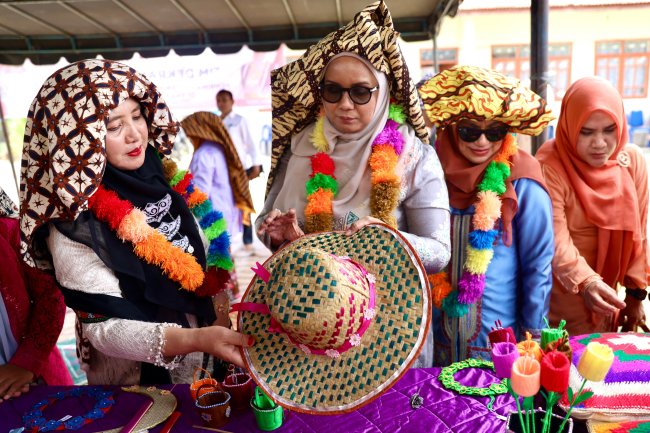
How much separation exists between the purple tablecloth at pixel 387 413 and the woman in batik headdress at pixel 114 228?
0.55 ft

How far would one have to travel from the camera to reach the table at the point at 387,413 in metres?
1.26

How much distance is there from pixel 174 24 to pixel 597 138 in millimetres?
4635

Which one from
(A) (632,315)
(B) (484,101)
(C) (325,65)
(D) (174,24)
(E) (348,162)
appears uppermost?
(D) (174,24)

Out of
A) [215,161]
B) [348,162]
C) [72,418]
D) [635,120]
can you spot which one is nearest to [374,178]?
[348,162]

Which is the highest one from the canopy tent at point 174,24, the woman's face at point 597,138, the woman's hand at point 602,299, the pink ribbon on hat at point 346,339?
the canopy tent at point 174,24

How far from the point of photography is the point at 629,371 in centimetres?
119

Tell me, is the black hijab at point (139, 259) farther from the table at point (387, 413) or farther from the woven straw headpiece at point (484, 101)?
the woven straw headpiece at point (484, 101)

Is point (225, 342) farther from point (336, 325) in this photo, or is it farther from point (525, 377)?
point (525, 377)

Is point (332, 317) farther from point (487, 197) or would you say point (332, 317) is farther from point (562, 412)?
point (487, 197)

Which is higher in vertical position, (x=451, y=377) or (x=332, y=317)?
(x=332, y=317)

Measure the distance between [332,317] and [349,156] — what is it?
92cm

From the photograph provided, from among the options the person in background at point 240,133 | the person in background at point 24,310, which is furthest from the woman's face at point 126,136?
the person in background at point 240,133

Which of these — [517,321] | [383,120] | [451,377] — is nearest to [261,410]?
[451,377]

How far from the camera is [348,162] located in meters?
1.85
